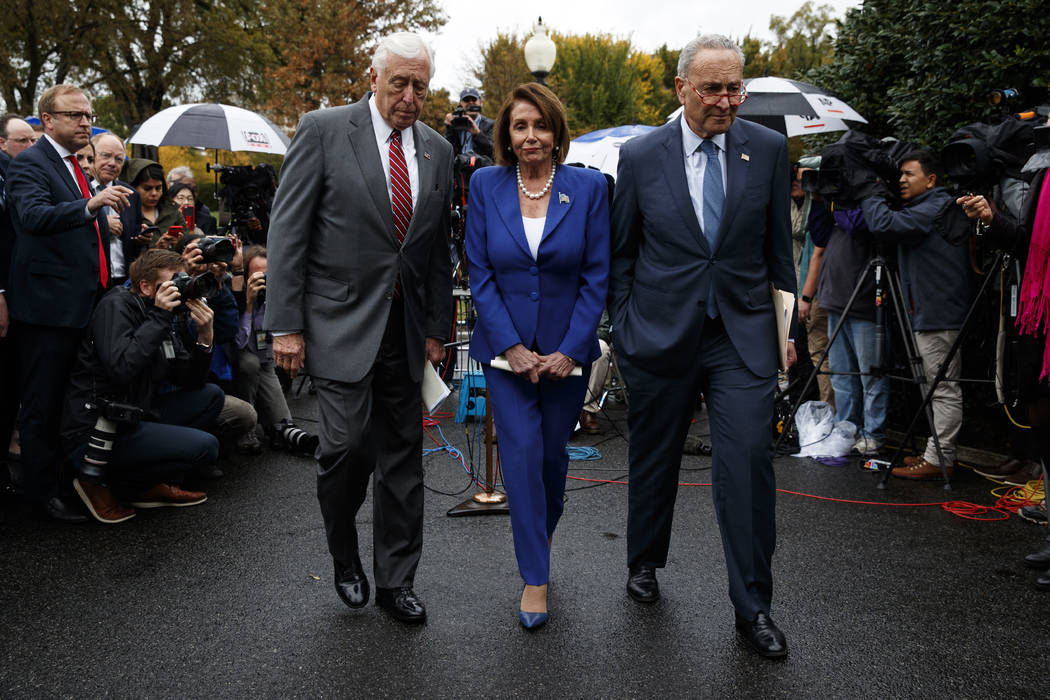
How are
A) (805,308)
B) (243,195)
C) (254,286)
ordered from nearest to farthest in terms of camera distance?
(254,286)
(805,308)
(243,195)

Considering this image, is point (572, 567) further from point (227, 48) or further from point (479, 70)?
point (479, 70)

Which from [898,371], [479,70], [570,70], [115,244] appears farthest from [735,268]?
[570,70]

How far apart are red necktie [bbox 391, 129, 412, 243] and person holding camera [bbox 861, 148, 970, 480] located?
3702mm

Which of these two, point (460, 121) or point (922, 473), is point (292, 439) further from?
point (922, 473)

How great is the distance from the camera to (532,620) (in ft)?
10.6

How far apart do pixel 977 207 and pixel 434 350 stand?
301 centimetres

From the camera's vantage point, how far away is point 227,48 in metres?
23.6

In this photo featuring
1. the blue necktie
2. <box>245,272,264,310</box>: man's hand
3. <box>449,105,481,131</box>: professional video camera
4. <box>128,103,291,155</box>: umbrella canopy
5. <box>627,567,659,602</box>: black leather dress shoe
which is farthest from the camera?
<box>128,103,291,155</box>: umbrella canopy

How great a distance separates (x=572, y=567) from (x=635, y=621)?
64cm

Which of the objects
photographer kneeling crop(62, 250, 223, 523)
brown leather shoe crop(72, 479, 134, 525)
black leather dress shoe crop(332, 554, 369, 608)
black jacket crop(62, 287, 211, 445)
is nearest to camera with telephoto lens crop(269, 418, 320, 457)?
photographer kneeling crop(62, 250, 223, 523)

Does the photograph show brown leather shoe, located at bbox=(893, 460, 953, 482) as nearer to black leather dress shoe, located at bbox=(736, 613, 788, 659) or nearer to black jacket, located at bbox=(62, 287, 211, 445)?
black leather dress shoe, located at bbox=(736, 613, 788, 659)

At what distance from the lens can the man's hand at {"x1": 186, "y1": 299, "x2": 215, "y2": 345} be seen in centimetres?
477

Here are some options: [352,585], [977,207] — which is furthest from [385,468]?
[977,207]

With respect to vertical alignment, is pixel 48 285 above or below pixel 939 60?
below
